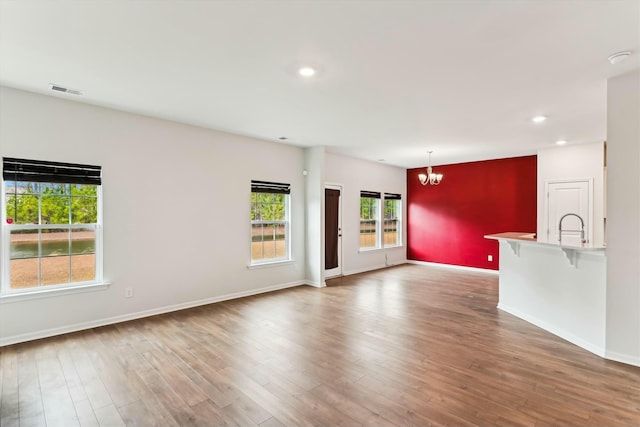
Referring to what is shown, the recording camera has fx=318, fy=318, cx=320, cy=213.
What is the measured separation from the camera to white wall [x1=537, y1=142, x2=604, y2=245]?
5.80m

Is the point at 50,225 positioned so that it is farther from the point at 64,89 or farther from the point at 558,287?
the point at 558,287

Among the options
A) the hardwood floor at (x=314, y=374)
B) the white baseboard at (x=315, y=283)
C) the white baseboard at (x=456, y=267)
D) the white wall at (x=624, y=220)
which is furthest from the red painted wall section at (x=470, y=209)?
the white wall at (x=624, y=220)

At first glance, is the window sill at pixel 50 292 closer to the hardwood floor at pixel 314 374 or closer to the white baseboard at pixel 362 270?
the hardwood floor at pixel 314 374

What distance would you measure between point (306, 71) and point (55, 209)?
328 cm

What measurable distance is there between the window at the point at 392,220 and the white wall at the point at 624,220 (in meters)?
5.39

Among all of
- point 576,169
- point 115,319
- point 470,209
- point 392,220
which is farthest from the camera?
point 392,220

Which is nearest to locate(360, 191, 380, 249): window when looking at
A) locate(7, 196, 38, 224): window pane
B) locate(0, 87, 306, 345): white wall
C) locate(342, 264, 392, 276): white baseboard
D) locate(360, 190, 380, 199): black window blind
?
locate(360, 190, 380, 199): black window blind

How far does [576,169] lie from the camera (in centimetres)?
606

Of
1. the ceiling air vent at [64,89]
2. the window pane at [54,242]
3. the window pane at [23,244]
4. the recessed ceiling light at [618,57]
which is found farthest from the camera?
the window pane at [54,242]

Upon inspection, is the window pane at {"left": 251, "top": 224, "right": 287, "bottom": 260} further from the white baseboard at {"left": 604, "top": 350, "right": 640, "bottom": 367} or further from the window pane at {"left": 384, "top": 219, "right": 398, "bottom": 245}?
the white baseboard at {"left": 604, "top": 350, "right": 640, "bottom": 367}

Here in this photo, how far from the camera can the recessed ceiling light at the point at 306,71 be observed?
2848 millimetres

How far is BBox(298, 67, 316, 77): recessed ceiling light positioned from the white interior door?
5.39 meters

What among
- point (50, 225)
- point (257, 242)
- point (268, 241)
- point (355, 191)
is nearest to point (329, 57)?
point (50, 225)

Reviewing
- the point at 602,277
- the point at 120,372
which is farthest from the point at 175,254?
the point at 602,277
